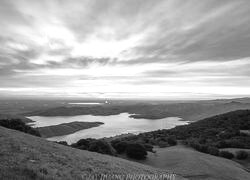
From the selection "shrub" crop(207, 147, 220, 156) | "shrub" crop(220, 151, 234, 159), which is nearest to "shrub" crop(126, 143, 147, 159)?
"shrub" crop(207, 147, 220, 156)

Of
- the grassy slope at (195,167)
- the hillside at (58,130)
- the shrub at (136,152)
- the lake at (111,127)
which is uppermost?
the shrub at (136,152)

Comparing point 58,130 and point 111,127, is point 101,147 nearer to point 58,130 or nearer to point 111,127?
point 58,130

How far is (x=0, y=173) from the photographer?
552 centimetres

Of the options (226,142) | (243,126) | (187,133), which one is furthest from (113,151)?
(243,126)

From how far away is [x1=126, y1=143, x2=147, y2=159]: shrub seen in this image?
1744cm

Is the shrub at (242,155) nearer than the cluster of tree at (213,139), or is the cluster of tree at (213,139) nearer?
the shrub at (242,155)

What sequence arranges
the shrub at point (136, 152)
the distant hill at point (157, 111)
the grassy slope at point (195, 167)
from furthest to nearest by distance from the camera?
the distant hill at point (157, 111)
the shrub at point (136, 152)
the grassy slope at point (195, 167)

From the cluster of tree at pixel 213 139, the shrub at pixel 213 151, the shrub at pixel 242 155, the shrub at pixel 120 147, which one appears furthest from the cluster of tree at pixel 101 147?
the shrub at pixel 242 155

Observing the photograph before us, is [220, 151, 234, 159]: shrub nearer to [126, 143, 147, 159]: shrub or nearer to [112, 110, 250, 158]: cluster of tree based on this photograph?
[112, 110, 250, 158]: cluster of tree

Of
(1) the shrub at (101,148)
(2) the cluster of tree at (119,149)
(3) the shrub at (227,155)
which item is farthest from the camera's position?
(3) the shrub at (227,155)

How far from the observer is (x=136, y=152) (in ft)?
57.5

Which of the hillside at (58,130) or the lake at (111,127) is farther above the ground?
the hillside at (58,130)

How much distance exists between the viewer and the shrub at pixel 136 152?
17.4 metres

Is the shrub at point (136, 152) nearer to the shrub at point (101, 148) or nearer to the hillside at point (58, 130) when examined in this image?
the shrub at point (101, 148)
